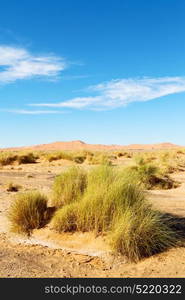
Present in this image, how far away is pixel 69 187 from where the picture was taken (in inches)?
334

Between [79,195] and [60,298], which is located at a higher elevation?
[79,195]

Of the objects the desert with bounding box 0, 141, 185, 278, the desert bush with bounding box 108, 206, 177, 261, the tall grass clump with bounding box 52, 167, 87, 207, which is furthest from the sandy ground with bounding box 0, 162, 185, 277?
the tall grass clump with bounding box 52, 167, 87, 207

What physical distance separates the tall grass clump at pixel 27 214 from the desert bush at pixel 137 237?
69.7 inches

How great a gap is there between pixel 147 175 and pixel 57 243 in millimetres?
8812

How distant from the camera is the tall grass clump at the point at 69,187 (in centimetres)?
835

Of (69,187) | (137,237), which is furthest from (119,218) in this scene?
(69,187)

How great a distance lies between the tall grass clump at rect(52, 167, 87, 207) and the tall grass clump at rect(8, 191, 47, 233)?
17.2 inches

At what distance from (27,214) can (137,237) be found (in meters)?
2.44

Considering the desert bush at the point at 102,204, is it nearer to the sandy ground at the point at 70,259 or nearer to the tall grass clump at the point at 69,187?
the sandy ground at the point at 70,259

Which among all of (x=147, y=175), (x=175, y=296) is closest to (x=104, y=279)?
(x=175, y=296)

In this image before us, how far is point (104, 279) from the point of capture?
564cm

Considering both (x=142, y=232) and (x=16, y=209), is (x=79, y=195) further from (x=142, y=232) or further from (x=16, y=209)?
(x=142, y=232)

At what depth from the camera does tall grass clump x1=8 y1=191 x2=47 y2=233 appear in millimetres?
7801

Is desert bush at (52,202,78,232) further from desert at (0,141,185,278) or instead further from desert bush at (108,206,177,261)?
desert bush at (108,206,177,261)
